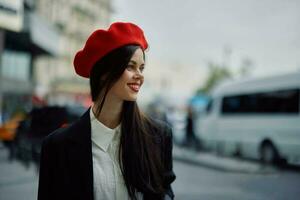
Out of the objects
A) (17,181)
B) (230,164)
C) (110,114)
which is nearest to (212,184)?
(230,164)

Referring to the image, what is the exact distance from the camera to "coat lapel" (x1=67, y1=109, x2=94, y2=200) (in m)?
2.17

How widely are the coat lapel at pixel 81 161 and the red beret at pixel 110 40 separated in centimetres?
34

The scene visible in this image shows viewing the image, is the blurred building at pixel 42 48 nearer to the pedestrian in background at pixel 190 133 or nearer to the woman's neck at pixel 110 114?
the pedestrian in background at pixel 190 133

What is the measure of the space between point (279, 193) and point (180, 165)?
18.6 ft

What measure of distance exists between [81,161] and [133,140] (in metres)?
0.26

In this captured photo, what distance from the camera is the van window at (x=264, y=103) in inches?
455

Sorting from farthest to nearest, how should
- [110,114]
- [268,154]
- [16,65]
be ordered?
[16,65]
[268,154]
[110,114]

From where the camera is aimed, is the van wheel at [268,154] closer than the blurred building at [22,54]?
Yes

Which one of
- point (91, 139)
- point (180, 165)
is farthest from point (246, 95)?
point (91, 139)

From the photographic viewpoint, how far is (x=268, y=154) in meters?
12.5

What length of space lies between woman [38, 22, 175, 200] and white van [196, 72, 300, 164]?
8.92 m

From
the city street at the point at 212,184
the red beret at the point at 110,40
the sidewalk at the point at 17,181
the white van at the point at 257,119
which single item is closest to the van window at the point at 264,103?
the white van at the point at 257,119

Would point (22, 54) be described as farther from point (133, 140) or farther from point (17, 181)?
point (133, 140)

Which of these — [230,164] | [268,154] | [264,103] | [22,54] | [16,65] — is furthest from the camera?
[22,54]
